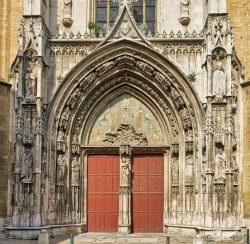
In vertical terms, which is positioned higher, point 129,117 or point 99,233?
point 129,117

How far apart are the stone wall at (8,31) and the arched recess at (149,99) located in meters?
2.16

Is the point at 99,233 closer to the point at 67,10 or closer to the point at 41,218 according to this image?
the point at 41,218

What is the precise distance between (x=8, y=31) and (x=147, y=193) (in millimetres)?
7009

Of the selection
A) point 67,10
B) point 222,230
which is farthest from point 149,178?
point 67,10

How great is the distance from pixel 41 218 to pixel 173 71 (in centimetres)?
600

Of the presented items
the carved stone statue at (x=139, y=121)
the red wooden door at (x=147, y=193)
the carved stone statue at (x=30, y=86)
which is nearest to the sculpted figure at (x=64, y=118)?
the carved stone statue at (x=30, y=86)

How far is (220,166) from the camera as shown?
1587 cm

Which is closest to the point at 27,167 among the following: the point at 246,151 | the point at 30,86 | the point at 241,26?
the point at 30,86

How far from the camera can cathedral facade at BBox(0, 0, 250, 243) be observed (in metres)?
16.1

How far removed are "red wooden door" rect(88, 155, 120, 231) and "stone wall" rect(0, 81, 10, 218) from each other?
8.81 ft

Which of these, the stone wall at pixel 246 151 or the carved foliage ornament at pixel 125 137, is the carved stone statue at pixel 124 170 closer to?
the carved foliage ornament at pixel 125 137

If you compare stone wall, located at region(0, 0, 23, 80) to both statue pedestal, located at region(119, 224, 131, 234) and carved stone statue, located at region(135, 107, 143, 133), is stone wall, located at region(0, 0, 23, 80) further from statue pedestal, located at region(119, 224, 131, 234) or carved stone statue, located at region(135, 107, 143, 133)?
statue pedestal, located at region(119, 224, 131, 234)

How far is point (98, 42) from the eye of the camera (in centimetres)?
1730

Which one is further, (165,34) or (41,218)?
(165,34)
